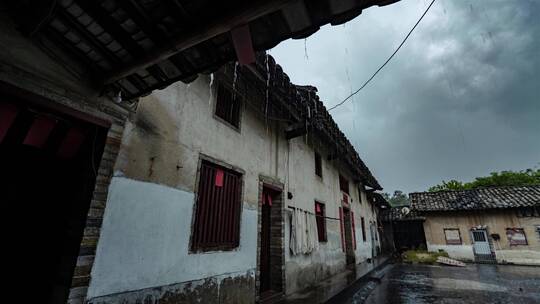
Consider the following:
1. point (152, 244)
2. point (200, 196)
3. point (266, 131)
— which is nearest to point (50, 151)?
point (152, 244)

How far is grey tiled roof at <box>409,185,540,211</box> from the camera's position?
16.2 m

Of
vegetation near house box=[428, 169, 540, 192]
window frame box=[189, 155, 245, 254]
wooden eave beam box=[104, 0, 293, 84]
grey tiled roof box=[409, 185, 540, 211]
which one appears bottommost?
window frame box=[189, 155, 245, 254]

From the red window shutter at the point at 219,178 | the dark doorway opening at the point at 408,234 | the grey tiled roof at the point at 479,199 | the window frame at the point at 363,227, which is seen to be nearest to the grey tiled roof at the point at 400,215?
the dark doorway opening at the point at 408,234

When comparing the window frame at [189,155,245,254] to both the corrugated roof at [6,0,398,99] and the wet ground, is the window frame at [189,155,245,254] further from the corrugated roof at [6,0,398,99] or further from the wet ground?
the wet ground

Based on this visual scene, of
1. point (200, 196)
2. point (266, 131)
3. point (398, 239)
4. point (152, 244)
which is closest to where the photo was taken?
point (152, 244)

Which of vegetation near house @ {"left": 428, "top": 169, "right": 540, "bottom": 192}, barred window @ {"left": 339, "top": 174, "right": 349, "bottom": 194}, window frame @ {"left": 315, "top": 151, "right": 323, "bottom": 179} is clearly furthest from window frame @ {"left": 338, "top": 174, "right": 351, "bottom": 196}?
vegetation near house @ {"left": 428, "top": 169, "right": 540, "bottom": 192}

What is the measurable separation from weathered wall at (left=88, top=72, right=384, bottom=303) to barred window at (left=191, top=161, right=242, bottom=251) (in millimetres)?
185

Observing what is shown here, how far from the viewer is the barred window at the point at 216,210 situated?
443cm

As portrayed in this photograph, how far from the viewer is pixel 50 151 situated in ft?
9.01

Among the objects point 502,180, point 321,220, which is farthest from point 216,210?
point 502,180

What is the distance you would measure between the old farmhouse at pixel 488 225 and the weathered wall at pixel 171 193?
16355mm

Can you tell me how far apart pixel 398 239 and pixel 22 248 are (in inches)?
968

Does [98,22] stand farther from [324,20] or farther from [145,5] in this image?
[324,20]

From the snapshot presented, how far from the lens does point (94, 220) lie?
9.55 ft
